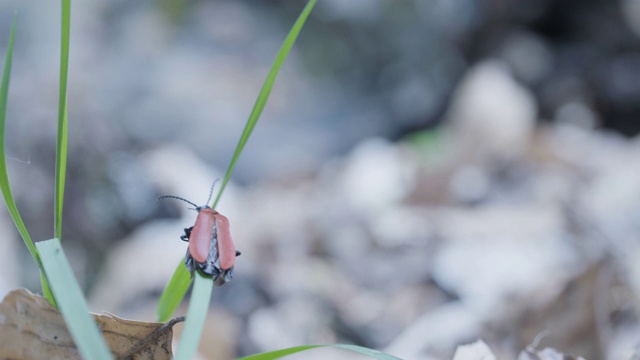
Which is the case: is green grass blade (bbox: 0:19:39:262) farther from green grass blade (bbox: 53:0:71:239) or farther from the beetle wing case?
the beetle wing case

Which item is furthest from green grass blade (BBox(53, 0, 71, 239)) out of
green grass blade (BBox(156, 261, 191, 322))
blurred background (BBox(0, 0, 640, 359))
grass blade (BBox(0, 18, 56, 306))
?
blurred background (BBox(0, 0, 640, 359))

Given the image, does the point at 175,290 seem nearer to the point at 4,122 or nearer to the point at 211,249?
the point at 211,249

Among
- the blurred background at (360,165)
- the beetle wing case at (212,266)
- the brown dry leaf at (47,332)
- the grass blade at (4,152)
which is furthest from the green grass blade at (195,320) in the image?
the blurred background at (360,165)

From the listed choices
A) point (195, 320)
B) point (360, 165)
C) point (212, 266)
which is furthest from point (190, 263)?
point (360, 165)

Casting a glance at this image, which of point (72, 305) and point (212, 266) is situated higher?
point (212, 266)

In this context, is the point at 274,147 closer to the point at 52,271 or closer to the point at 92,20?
the point at 92,20

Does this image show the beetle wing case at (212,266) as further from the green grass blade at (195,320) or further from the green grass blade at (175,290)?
the green grass blade at (175,290)
